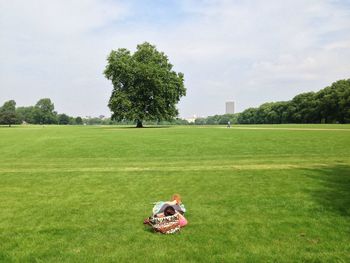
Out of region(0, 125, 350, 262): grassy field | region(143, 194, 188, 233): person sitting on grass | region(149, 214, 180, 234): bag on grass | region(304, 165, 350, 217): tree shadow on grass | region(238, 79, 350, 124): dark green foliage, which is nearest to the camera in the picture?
region(0, 125, 350, 262): grassy field

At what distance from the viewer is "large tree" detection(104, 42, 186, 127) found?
67.4 metres

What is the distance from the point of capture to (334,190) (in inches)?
473

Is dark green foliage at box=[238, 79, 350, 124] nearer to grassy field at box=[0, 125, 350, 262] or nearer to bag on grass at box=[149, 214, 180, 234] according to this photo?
grassy field at box=[0, 125, 350, 262]

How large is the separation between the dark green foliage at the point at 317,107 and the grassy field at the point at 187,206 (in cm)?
7616

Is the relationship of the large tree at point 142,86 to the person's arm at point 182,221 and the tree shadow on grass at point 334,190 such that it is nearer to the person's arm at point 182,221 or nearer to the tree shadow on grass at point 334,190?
the tree shadow on grass at point 334,190

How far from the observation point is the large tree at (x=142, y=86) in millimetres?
67375

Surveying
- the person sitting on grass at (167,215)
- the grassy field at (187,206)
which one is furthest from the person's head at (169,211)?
the grassy field at (187,206)

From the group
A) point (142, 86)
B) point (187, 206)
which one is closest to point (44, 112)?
point (142, 86)

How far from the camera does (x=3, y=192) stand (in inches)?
503

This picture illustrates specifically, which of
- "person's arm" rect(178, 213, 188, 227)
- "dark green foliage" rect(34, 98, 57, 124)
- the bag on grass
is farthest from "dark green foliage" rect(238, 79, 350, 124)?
"dark green foliage" rect(34, 98, 57, 124)

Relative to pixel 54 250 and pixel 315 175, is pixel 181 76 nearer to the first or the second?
pixel 315 175

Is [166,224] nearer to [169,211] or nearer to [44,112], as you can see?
[169,211]

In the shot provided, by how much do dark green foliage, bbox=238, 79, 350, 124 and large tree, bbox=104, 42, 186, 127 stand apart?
4246cm

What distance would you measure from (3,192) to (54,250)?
6659mm
